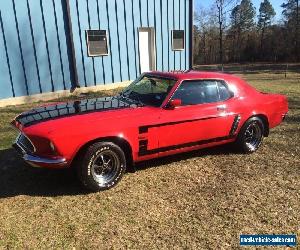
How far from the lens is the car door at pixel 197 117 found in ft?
17.4

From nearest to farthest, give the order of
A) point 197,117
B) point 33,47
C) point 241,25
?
point 197,117, point 33,47, point 241,25

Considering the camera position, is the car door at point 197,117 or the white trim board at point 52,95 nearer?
the car door at point 197,117

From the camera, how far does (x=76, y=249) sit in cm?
361

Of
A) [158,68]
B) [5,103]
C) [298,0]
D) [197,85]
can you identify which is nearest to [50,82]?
[5,103]

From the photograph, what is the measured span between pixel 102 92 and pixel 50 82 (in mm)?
1934

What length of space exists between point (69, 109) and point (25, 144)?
2.88 feet

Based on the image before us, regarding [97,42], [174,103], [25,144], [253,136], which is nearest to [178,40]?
[97,42]

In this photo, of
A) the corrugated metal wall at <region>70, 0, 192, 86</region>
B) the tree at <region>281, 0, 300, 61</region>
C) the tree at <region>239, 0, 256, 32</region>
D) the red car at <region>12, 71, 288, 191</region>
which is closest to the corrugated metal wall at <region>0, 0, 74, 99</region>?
the corrugated metal wall at <region>70, 0, 192, 86</region>

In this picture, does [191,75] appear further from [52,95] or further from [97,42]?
[97,42]

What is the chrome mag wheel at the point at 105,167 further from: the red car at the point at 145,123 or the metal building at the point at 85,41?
the metal building at the point at 85,41

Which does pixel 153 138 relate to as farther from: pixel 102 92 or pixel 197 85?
pixel 102 92

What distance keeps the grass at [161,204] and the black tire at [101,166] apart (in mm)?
154

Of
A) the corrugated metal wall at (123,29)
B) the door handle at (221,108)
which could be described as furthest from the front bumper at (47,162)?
the corrugated metal wall at (123,29)

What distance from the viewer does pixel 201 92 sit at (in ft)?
18.9
